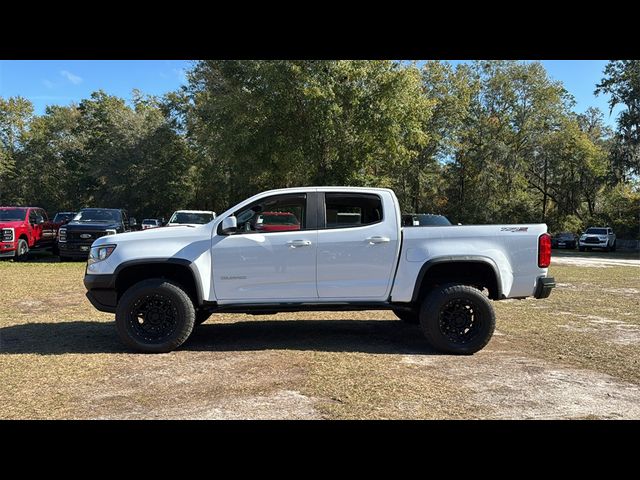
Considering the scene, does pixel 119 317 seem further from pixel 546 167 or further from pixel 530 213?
pixel 546 167

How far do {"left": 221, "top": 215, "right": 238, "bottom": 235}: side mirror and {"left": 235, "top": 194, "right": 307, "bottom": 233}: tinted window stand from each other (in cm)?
12

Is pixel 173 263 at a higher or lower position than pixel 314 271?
higher

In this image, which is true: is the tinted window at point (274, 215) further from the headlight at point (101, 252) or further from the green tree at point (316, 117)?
the green tree at point (316, 117)

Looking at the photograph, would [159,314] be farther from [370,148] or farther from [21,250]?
[370,148]

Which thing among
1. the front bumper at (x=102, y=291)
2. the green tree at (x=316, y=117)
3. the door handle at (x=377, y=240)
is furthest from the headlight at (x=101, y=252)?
the green tree at (x=316, y=117)

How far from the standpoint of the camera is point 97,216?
1797 cm

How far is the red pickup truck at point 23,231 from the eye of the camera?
54.5 feet

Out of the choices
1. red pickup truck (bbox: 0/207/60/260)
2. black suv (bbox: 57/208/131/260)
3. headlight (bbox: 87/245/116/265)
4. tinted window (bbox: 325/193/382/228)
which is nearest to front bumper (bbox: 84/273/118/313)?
headlight (bbox: 87/245/116/265)

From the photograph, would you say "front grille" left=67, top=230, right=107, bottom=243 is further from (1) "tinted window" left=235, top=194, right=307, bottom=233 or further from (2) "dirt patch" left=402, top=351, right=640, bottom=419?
(2) "dirt patch" left=402, top=351, right=640, bottom=419

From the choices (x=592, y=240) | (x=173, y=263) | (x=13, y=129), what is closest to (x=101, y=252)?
(x=173, y=263)

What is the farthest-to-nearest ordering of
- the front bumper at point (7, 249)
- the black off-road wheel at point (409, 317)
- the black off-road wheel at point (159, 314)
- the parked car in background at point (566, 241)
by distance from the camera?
the parked car in background at point (566, 241), the front bumper at point (7, 249), the black off-road wheel at point (409, 317), the black off-road wheel at point (159, 314)

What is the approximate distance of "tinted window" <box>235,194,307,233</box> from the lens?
6387mm

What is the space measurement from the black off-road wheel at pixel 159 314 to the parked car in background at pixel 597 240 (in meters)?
33.5

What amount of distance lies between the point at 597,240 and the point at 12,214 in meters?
32.7
